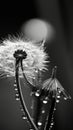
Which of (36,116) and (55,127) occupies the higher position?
(36,116)

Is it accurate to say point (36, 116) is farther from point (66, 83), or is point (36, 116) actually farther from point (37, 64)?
point (66, 83)

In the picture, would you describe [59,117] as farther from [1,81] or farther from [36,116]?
[36,116]

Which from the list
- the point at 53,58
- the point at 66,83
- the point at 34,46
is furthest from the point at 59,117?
the point at 34,46

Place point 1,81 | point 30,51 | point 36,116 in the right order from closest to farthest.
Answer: point 36,116 → point 30,51 → point 1,81

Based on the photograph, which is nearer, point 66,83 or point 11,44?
point 11,44

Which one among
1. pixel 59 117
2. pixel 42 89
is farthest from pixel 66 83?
pixel 42 89

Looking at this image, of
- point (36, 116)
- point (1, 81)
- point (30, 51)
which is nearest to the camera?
point (36, 116)

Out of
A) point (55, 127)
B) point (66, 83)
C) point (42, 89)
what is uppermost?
point (42, 89)
